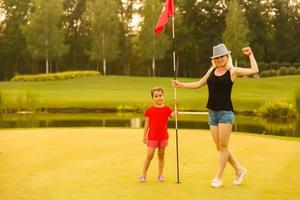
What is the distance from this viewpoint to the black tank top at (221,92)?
8523 millimetres

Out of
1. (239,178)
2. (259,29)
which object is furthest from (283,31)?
(239,178)

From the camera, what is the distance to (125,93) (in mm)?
48562

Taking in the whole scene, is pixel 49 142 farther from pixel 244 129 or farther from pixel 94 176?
pixel 244 129

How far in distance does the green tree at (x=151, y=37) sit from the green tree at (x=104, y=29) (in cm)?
347

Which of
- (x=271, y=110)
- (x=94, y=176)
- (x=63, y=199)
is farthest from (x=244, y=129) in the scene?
(x=63, y=199)

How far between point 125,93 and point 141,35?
68.0 feet

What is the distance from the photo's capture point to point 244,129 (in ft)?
84.2

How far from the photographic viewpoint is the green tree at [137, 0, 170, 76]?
66.2 metres

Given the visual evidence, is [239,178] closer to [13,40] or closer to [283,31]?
[13,40]

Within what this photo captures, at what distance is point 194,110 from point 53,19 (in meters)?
34.1

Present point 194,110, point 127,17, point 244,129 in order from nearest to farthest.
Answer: point 244,129
point 194,110
point 127,17

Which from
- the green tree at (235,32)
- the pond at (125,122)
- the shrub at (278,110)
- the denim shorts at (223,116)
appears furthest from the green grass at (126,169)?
the green tree at (235,32)

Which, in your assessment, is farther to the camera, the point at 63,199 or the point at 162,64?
the point at 162,64

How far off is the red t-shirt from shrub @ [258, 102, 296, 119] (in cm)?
2362
